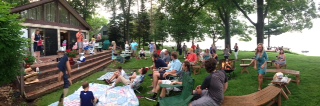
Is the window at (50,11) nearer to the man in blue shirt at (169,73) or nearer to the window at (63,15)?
the window at (63,15)

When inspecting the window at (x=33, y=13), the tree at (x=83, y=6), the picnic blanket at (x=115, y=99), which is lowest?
the picnic blanket at (x=115, y=99)

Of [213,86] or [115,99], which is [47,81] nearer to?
[115,99]

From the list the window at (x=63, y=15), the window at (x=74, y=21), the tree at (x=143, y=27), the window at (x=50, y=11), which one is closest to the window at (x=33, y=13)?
the window at (x=50, y=11)

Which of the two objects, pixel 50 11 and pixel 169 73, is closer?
pixel 169 73

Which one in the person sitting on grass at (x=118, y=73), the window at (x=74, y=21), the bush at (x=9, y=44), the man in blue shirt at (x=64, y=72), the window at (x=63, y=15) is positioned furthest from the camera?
the window at (x=74, y=21)

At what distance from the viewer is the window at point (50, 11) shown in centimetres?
1669

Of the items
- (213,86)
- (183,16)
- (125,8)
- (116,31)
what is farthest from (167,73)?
(125,8)

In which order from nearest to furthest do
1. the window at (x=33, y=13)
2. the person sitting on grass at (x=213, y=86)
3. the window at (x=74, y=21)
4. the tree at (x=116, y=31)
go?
the person sitting on grass at (x=213, y=86) → the window at (x=33, y=13) → the window at (x=74, y=21) → the tree at (x=116, y=31)

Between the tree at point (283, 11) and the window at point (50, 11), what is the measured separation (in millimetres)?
14274

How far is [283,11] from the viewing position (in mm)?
22406

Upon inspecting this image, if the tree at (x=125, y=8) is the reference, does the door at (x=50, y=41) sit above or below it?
below

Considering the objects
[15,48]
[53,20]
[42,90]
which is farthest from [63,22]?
[15,48]

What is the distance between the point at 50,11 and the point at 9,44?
13.0m

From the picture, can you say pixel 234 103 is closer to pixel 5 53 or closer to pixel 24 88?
pixel 5 53
